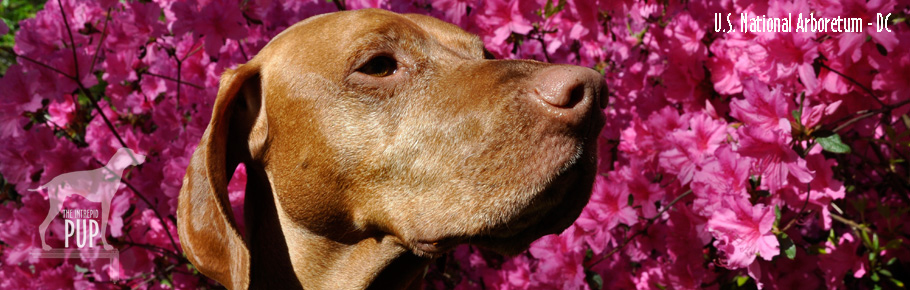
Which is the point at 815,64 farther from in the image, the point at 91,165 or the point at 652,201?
the point at 91,165

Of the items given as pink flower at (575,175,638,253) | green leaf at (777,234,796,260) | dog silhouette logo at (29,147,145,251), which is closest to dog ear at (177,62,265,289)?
dog silhouette logo at (29,147,145,251)

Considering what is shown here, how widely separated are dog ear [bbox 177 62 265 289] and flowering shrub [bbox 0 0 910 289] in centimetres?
73

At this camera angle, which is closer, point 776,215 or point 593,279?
point 776,215

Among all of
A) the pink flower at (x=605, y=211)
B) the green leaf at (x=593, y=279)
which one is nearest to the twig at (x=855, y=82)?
the pink flower at (x=605, y=211)

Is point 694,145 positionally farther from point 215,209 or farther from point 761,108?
point 215,209

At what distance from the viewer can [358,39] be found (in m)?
2.08

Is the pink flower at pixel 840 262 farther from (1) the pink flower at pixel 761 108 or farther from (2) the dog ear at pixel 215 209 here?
(2) the dog ear at pixel 215 209

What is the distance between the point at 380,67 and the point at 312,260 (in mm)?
683

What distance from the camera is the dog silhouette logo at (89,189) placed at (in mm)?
3010

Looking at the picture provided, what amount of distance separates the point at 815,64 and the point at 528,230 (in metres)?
1.50

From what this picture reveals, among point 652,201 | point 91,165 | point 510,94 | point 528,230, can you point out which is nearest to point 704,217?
point 652,201

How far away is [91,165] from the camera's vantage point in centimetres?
314

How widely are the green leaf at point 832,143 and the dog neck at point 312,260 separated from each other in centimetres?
143

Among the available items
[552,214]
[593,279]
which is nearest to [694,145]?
[593,279]
